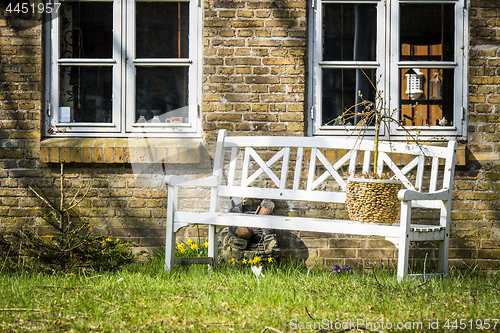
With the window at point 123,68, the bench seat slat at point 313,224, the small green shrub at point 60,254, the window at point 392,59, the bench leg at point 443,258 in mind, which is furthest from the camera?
the window at point 123,68

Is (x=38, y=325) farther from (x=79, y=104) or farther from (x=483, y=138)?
(x=483, y=138)

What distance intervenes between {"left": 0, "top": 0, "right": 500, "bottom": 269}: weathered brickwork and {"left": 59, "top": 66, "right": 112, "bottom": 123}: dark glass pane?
9.0 inches

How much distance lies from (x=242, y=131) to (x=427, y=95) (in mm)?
1635

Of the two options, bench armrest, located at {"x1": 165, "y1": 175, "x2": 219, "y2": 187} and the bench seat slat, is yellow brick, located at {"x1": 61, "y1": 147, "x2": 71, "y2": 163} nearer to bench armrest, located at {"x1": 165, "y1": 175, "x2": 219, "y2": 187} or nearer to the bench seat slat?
bench armrest, located at {"x1": 165, "y1": 175, "x2": 219, "y2": 187}

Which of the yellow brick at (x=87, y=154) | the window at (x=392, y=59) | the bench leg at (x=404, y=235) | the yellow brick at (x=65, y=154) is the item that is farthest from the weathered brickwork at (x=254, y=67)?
the bench leg at (x=404, y=235)

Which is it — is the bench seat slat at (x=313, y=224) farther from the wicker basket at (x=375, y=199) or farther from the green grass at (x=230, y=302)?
the green grass at (x=230, y=302)

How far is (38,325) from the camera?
2102 millimetres

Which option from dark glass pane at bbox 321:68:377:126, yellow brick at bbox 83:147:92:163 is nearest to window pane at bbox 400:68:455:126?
dark glass pane at bbox 321:68:377:126

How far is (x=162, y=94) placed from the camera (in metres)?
3.97

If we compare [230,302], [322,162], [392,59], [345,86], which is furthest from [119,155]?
[392,59]

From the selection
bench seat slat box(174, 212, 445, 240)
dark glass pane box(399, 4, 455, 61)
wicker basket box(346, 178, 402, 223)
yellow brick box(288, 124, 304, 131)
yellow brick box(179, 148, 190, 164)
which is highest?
dark glass pane box(399, 4, 455, 61)

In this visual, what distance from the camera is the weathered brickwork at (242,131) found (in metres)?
3.72

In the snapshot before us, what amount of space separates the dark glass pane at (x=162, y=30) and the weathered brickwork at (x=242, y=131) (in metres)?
Result: 0.26

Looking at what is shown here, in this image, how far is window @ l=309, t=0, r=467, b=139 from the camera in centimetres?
383
